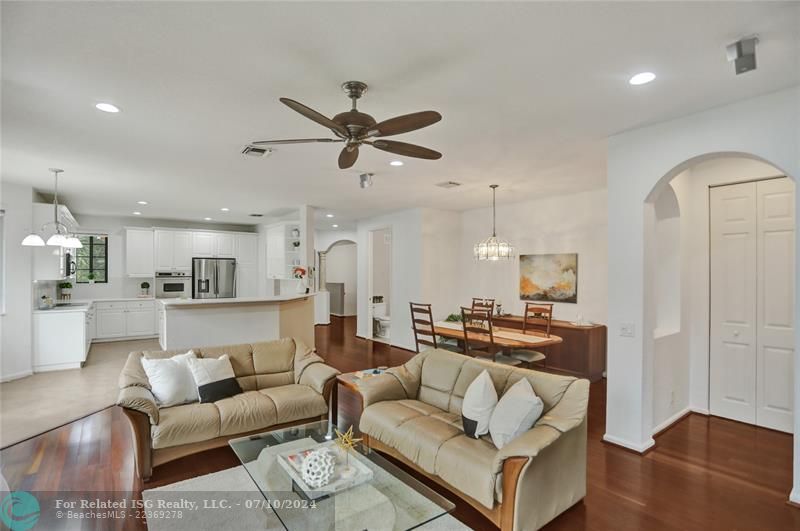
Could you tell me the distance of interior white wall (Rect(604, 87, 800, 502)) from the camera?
2.82 metres

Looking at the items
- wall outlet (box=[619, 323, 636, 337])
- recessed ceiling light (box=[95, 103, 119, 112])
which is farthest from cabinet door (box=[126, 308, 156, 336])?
wall outlet (box=[619, 323, 636, 337])

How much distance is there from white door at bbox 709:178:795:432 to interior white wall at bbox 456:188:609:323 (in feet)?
5.03

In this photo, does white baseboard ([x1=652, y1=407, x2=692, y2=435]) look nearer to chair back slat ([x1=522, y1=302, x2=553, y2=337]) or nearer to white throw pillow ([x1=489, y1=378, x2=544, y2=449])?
chair back slat ([x1=522, y1=302, x2=553, y2=337])

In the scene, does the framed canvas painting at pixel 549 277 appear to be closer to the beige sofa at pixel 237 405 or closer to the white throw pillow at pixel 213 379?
the beige sofa at pixel 237 405

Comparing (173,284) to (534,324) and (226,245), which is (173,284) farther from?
(534,324)

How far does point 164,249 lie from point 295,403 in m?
7.06

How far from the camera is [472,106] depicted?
2.80 metres

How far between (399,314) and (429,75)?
217 inches

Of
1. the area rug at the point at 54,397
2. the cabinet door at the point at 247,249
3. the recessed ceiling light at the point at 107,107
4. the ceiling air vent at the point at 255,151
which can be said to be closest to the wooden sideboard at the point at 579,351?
the ceiling air vent at the point at 255,151

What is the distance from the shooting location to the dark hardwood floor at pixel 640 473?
238 centimetres

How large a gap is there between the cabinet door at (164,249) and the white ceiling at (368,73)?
14.9 feet

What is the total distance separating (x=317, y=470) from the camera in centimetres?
213

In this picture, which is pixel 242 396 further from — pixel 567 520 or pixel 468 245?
pixel 468 245

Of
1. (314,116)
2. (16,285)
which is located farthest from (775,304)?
(16,285)
